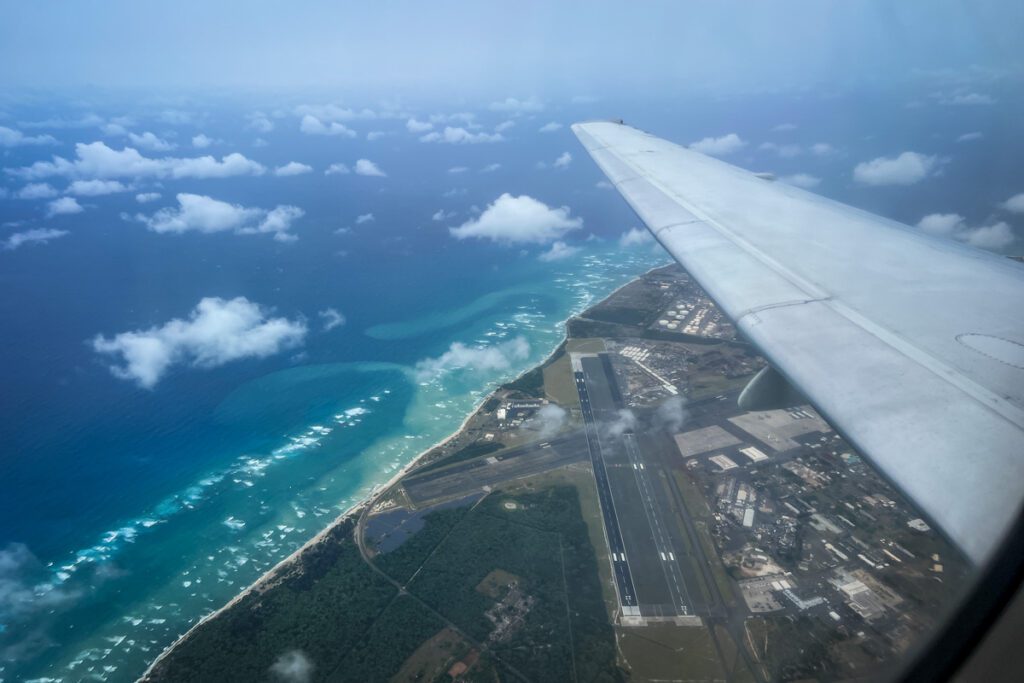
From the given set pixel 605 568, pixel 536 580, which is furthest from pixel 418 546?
pixel 605 568

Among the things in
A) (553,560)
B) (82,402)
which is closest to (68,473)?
(82,402)

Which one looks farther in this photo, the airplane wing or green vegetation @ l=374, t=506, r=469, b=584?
green vegetation @ l=374, t=506, r=469, b=584

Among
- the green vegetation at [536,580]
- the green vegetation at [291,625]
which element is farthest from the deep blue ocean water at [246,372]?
the green vegetation at [536,580]

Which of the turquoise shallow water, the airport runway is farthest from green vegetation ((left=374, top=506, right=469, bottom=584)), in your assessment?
the turquoise shallow water

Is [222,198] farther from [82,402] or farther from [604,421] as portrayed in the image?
[604,421]

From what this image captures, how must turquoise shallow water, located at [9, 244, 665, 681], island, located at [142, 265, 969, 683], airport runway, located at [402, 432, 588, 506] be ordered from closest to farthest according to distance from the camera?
1. island, located at [142, 265, 969, 683]
2. turquoise shallow water, located at [9, 244, 665, 681]
3. airport runway, located at [402, 432, 588, 506]

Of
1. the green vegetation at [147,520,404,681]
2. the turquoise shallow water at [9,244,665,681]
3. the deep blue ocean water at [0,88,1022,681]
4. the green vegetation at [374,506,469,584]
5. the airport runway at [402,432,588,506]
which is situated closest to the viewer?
the green vegetation at [147,520,404,681]

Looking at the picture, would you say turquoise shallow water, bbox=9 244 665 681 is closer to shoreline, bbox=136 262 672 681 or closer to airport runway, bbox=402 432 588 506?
shoreline, bbox=136 262 672 681
